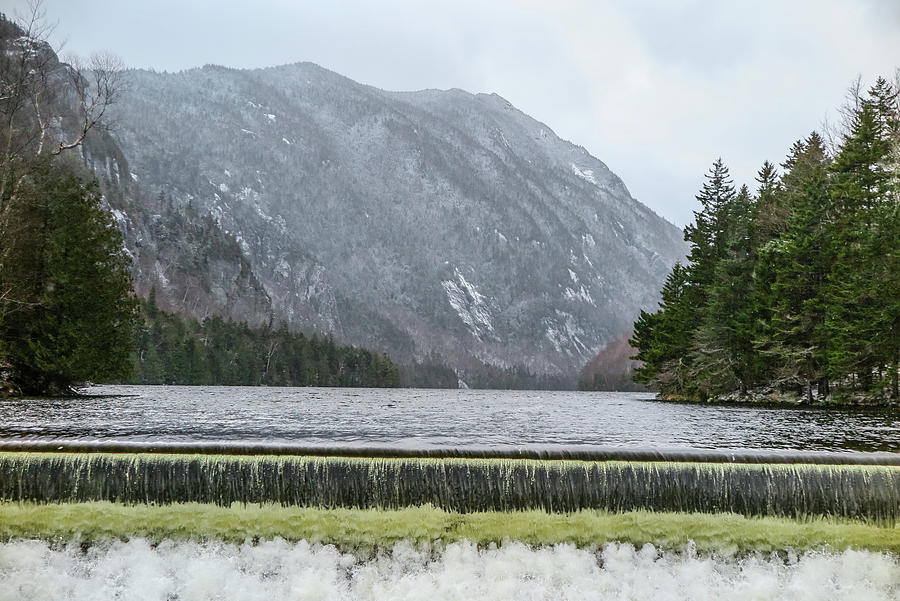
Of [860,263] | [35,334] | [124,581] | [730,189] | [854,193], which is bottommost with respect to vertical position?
[124,581]

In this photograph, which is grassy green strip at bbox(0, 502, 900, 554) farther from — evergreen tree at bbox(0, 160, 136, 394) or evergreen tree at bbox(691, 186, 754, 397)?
evergreen tree at bbox(691, 186, 754, 397)

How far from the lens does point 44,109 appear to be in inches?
1368

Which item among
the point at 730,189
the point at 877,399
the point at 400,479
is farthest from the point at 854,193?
the point at 400,479

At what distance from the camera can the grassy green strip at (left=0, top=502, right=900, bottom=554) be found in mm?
12727

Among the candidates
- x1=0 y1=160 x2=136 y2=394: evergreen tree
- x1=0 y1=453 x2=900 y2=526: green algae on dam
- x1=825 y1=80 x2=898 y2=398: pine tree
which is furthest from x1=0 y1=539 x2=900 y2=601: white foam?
x1=0 y1=160 x2=136 y2=394: evergreen tree

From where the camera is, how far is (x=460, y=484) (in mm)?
13492

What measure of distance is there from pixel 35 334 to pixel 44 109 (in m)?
11.9

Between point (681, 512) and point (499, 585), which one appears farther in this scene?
point (681, 512)

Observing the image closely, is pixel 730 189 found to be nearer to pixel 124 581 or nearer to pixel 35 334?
pixel 35 334

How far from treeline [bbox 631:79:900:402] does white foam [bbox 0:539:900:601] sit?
2858cm

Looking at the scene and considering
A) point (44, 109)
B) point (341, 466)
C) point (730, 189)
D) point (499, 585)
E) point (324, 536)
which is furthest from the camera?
point (730, 189)

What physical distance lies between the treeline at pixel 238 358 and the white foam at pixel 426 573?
12343 centimetres

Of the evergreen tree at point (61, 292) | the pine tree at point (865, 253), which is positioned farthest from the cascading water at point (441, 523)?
the evergreen tree at point (61, 292)

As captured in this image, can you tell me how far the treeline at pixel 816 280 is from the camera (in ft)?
126
